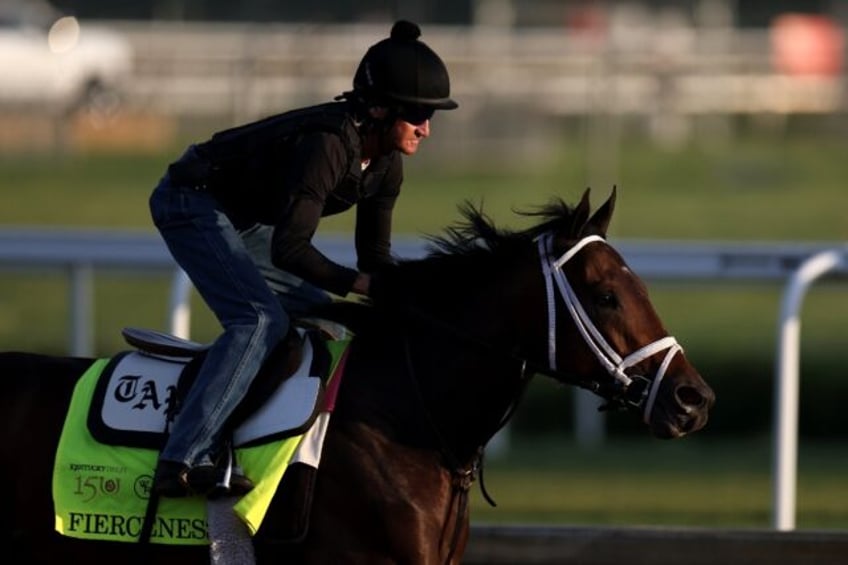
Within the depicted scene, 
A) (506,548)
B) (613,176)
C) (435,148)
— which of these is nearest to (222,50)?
(435,148)

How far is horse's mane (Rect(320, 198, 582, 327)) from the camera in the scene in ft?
14.4

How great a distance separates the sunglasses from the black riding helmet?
0.04 feet

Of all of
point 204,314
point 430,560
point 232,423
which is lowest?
point 204,314

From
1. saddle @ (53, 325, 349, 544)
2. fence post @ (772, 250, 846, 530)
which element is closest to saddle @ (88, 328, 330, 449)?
saddle @ (53, 325, 349, 544)

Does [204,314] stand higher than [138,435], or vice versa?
[138,435]

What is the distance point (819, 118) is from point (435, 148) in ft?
23.4

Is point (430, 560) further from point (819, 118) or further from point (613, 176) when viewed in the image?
point (819, 118)

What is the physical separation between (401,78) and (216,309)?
2.41 feet

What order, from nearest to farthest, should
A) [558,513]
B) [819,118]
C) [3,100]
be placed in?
[558,513], [3,100], [819,118]

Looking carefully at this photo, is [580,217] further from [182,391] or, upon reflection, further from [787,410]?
[787,410]

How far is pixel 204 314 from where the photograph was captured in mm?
13273

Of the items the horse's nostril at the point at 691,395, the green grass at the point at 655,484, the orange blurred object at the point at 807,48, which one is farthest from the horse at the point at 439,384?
the orange blurred object at the point at 807,48

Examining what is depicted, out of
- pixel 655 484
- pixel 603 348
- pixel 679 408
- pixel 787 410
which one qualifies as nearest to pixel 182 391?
pixel 603 348

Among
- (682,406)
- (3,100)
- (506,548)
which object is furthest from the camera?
(3,100)
